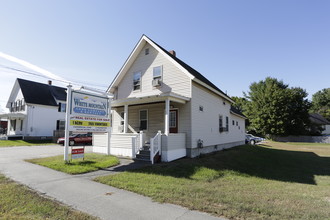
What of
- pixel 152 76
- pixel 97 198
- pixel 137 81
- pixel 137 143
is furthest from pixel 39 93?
pixel 97 198

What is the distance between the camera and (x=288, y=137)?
1492 inches

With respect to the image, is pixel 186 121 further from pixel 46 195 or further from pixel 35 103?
pixel 35 103

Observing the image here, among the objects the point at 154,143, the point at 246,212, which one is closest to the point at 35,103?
the point at 154,143

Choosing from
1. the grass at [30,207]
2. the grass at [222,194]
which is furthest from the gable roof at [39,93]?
the grass at [222,194]

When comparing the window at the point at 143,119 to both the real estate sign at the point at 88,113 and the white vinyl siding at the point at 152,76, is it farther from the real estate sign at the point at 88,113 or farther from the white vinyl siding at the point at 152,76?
the real estate sign at the point at 88,113

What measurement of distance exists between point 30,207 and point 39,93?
94.3ft

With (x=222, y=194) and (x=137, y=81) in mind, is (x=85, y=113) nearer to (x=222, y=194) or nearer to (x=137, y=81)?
(x=137, y=81)

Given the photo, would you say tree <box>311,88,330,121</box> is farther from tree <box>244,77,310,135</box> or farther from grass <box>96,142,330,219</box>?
grass <box>96,142,330,219</box>

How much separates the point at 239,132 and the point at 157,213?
20995 mm

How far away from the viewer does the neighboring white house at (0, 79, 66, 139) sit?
25078 mm

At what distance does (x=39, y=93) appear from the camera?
2792 centimetres

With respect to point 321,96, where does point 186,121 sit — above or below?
below

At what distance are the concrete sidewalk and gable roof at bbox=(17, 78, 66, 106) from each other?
74.4ft

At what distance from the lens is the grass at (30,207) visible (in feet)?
12.6
